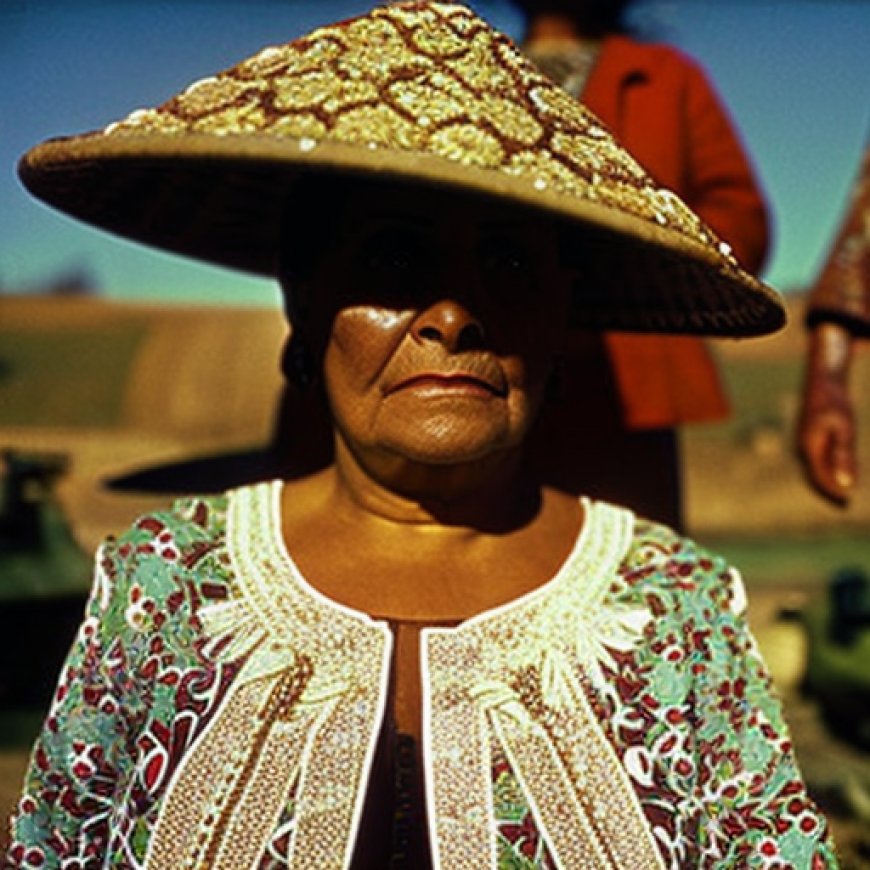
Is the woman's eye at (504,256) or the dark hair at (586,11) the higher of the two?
the dark hair at (586,11)

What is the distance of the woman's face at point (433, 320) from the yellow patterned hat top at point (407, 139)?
15 cm

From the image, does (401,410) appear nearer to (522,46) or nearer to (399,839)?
(399,839)

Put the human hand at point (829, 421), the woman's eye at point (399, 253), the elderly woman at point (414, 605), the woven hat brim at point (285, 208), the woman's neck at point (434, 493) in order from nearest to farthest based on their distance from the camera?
the woven hat brim at point (285, 208) < the elderly woman at point (414, 605) < the woman's eye at point (399, 253) < the woman's neck at point (434, 493) < the human hand at point (829, 421)

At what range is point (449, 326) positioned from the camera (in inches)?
86.3

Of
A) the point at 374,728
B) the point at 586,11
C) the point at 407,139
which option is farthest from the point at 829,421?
the point at 407,139

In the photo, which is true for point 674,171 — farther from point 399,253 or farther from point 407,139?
point 407,139

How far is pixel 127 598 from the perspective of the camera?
7.54ft

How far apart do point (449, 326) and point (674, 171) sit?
1.49 meters

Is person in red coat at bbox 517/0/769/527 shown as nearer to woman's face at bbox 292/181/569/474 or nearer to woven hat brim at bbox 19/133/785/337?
woven hat brim at bbox 19/133/785/337

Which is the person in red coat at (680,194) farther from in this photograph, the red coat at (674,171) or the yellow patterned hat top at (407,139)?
the yellow patterned hat top at (407,139)

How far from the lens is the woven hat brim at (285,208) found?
1972 mm

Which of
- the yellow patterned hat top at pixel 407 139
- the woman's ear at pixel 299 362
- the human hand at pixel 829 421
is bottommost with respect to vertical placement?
the human hand at pixel 829 421

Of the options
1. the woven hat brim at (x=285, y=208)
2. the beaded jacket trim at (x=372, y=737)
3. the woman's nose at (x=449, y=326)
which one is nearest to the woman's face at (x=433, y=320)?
the woman's nose at (x=449, y=326)

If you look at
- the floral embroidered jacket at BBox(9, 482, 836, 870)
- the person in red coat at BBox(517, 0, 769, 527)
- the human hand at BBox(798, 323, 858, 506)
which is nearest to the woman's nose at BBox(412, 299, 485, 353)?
the floral embroidered jacket at BBox(9, 482, 836, 870)
